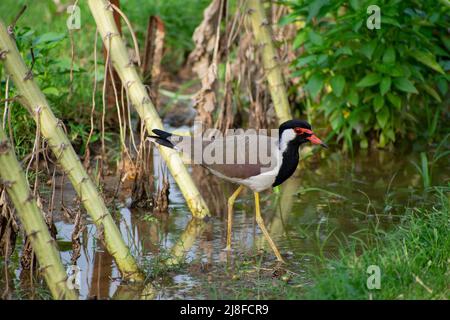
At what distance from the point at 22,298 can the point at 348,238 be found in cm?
214

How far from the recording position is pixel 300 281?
15.9 ft

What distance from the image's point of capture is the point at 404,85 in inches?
269

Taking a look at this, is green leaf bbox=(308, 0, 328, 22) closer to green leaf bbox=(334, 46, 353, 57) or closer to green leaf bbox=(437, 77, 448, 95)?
green leaf bbox=(334, 46, 353, 57)

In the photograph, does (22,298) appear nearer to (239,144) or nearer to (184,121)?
(239,144)

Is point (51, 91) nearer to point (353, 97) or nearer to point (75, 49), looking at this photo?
point (75, 49)

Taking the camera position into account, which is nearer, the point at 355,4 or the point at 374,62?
the point at 355,4

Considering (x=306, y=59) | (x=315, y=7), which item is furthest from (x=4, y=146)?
(x=306, y=59)

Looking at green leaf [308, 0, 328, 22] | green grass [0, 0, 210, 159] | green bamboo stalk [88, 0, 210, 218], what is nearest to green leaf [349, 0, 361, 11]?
green leaf [308, 0, 328, 22]

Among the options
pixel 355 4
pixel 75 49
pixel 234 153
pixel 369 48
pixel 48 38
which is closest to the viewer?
pixel 234 153

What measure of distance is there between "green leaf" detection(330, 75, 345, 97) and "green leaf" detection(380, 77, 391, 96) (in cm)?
31

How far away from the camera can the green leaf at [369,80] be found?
684 centimetres

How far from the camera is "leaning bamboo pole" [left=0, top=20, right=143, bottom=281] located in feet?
14.5

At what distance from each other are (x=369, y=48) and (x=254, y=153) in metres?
1.78
